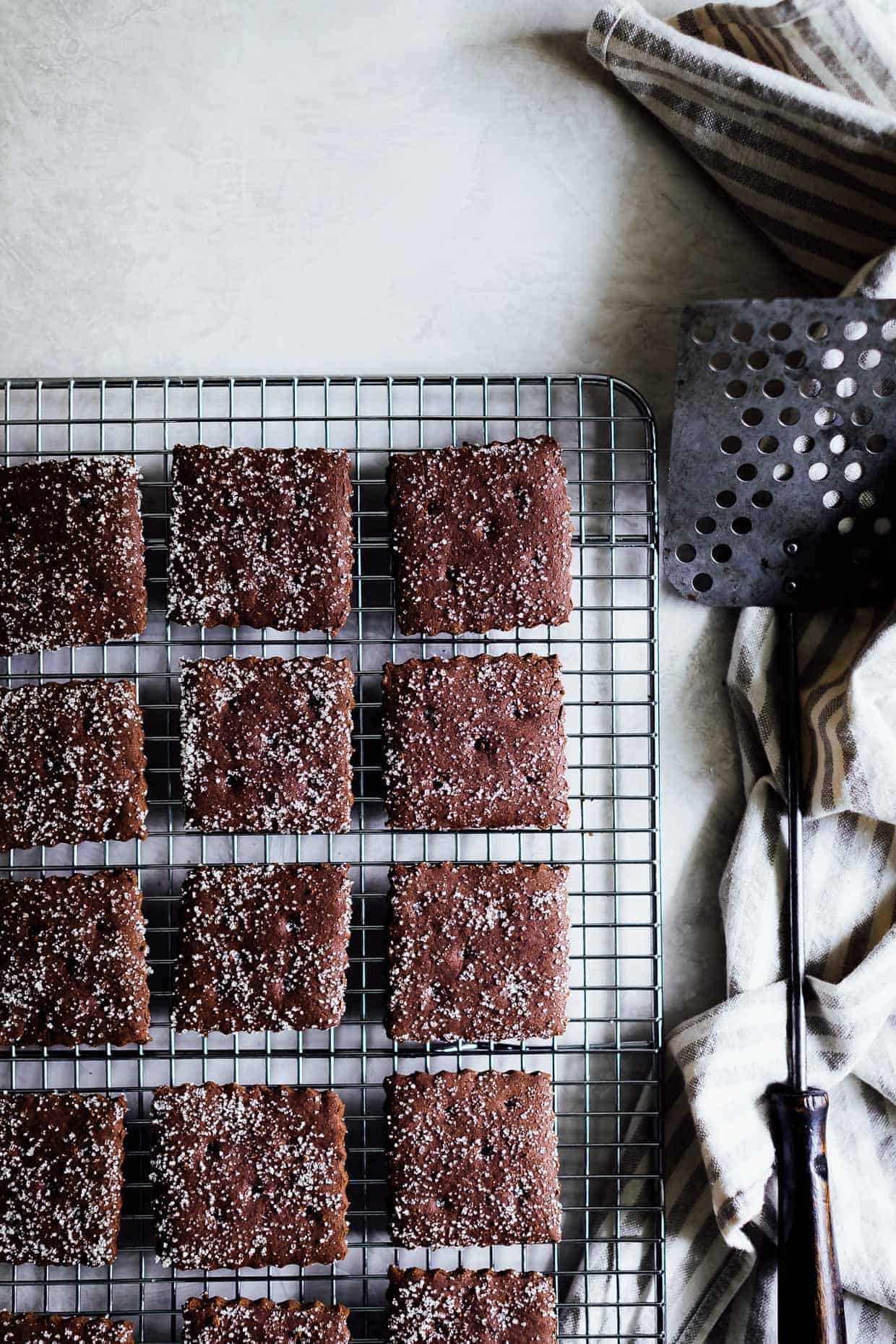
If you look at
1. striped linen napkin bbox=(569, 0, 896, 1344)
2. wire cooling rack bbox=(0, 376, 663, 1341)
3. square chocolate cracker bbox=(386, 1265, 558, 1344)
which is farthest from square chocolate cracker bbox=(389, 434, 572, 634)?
square chocolate cracker bbox=(386, 1265, 558, 1344)

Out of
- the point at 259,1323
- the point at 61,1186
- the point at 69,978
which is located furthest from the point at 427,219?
the point at 259,1323

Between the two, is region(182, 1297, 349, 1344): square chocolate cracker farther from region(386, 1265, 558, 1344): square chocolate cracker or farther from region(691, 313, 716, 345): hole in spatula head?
region(691, 313, 716, 345): hole in spatula head

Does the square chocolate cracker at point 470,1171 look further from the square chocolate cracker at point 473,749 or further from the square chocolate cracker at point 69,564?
the square chocolate cracker at point 69,564

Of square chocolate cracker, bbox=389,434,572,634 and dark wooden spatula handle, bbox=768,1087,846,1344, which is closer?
dark wooden spatula handle, bbox=768,1087,846,1344

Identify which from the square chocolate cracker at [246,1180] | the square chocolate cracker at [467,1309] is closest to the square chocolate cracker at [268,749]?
the square chocolate cracker at [246,1180]

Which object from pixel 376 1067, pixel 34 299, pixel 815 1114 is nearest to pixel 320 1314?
pixel 376 1067

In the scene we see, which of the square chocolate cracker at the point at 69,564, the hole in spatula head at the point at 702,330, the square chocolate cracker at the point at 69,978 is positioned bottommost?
the square chocolate cracker at the point at 69,978

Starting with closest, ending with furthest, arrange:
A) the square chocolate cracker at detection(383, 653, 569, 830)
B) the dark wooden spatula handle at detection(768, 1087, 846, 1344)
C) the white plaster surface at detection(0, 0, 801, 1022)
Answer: the dark wooden spatula handle at detection(768, 1087, 846, 1344)
the square chocolate cracker at detection(383, 653, 569, 830)
the white plaster surface at detection(0, 0, 801, 1022)
